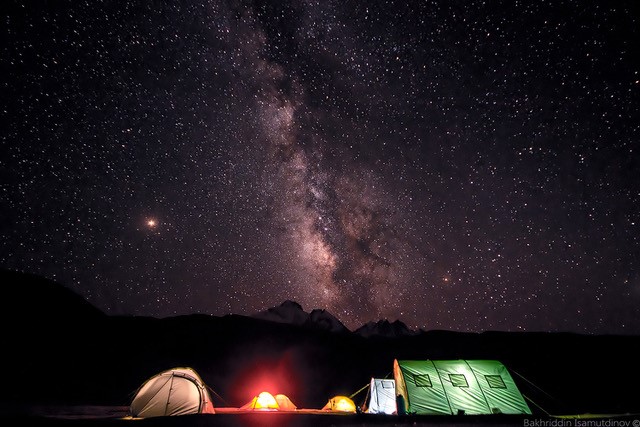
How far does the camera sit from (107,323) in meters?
34.5

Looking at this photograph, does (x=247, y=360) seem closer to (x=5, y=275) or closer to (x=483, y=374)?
(x=483, y=374)

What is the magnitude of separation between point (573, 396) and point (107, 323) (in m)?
45.4

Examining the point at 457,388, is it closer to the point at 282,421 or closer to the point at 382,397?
the point at 382,397

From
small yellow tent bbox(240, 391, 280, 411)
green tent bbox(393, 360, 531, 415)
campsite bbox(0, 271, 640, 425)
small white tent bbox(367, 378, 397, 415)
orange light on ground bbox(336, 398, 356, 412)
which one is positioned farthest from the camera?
orange light on ground bbox(336, 398, 356, 412)

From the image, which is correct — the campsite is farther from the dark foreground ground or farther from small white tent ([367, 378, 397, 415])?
the dark foreground ground

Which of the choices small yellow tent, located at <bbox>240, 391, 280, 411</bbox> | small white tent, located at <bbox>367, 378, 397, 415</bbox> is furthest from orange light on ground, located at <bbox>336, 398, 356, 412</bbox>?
small yellow tent, located at <bbox>240, 391, 280, 411</bbox>

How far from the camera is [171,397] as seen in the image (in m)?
9.76

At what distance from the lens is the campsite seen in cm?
1119

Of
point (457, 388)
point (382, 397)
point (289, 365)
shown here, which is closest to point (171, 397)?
point (382, 397)

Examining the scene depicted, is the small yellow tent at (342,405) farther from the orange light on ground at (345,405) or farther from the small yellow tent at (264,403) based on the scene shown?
the small yellow tent at (264,403)

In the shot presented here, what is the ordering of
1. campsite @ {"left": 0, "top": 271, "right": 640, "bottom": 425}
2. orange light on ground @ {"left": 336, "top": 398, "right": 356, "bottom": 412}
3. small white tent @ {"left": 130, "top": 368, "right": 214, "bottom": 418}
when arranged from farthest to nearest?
orange light on ground @ {"left": 336, "top": 398, "right": 356, "bottom": 412}, campsite @ {"left": 0, "top": 271, "right": 640, "bottom": 425}, small white tent @ {"left": 130, "top": 368, "right": 214, "bottom": 418}

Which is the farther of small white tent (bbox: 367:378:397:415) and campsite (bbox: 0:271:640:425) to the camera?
small white tent (bbox: 367:378:397:415)

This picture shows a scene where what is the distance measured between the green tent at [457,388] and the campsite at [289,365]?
4 centimetres

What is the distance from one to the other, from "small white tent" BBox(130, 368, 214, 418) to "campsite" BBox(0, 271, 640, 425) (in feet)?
0.16
